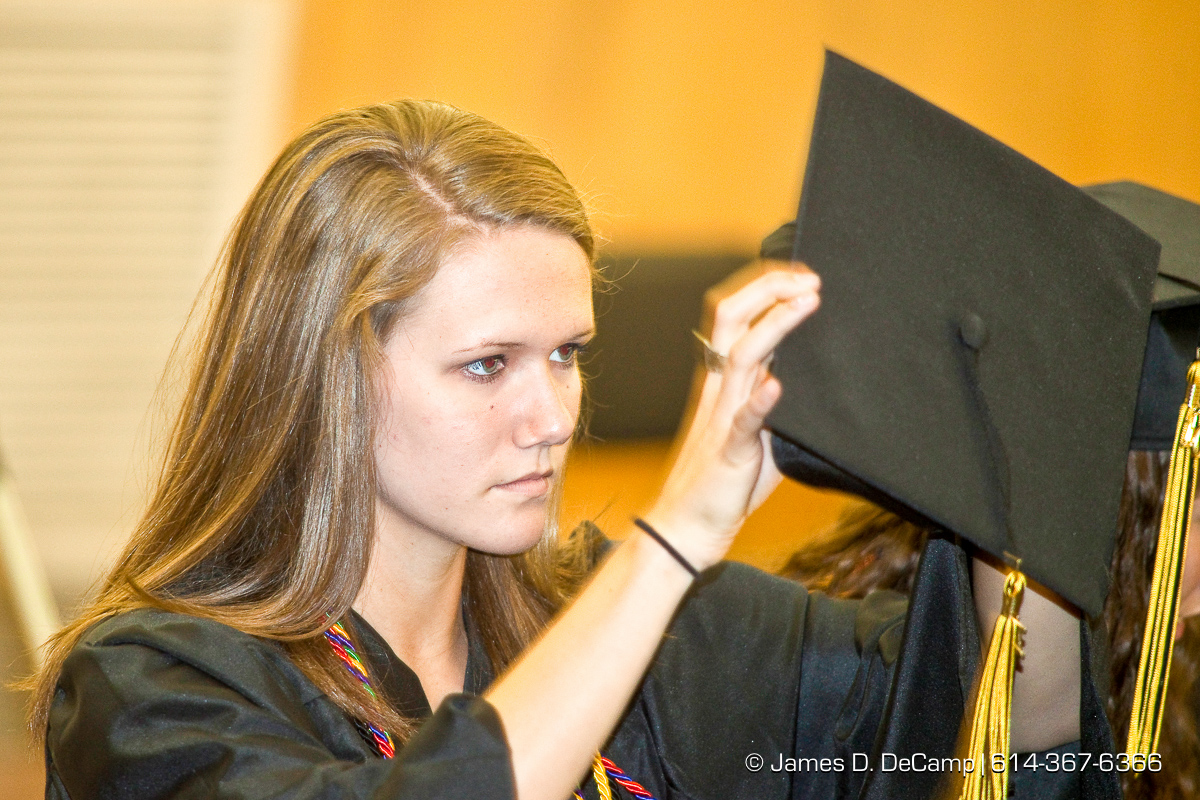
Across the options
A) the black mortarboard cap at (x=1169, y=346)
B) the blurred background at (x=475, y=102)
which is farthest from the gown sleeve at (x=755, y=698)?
the blurred background at (x=475, y=102)

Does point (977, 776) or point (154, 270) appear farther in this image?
point (154, 270)

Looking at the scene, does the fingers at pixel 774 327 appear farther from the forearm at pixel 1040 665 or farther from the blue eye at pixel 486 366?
the forearm at pixel 1040 665

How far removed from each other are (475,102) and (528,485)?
2.73m

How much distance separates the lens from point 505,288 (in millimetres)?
1245

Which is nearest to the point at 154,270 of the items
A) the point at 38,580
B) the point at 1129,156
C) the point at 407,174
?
the point at 38,580

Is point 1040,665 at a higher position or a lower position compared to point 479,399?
lower

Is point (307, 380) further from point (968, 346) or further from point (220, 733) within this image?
point (968, 346)

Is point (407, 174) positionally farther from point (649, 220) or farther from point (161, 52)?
point (161, 52)

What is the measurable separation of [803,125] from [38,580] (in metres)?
2.49

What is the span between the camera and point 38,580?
2680 millimetres

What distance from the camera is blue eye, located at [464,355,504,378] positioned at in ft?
4.05

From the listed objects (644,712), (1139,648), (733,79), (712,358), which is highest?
(733,79)

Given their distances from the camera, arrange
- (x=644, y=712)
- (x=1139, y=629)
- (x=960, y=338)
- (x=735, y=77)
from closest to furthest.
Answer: (x=960, y=338), (x=644, y=712), (x=1139, y=629), (x=735, y=77)

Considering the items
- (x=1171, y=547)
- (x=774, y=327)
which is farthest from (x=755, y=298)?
(x=1171, y=547)
